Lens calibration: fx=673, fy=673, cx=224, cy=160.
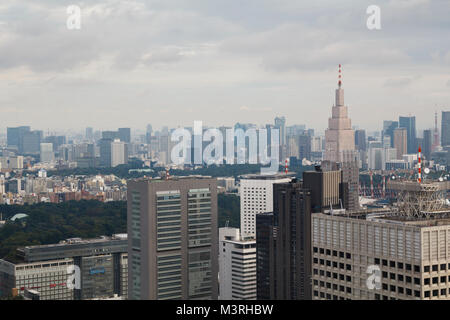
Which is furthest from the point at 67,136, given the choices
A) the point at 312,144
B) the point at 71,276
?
the point at 71,276

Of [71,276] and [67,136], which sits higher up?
[67,136]

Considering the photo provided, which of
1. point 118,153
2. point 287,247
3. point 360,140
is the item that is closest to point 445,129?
point 360,140

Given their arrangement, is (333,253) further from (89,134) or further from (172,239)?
(89,134)

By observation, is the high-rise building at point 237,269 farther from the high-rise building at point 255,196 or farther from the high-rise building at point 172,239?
the high-rise building at point 255,196
